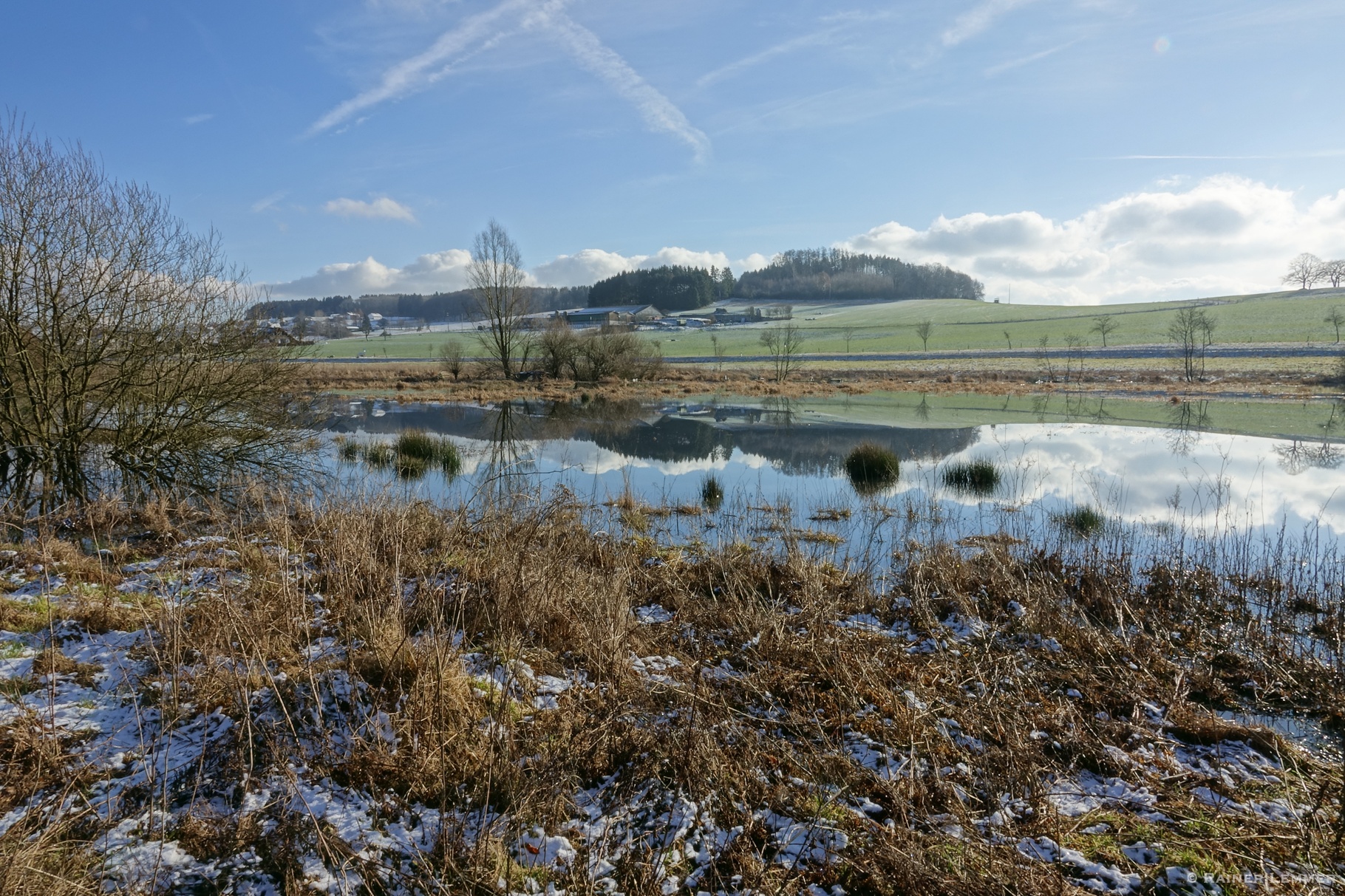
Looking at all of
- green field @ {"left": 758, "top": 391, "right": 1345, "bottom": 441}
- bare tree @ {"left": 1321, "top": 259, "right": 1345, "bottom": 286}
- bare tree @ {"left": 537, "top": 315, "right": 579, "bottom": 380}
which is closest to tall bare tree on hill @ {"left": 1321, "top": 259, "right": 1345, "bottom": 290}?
bare tree @ {"left": 1321, "top": 259, "right": 1345, "bottom": 286}

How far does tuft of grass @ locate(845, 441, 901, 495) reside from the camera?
575 inches

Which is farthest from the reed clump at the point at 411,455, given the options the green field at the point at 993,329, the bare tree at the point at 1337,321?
the bare tree at the point at 1337,321

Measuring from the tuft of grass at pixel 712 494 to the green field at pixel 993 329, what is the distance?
50.6m

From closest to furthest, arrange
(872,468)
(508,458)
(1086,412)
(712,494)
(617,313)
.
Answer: (712,494) < (872,468) < (508,458) < (1086,412) < (617,313)

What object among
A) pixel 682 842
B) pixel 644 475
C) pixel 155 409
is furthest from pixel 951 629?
pixel 155 409

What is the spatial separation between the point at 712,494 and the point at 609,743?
370 inches

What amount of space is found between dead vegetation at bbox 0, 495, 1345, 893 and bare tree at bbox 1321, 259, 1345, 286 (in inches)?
4061

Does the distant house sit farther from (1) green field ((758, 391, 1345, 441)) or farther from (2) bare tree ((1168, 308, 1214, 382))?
(2) bare tree ((1168, 308, 1214, 382))

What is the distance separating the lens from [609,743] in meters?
4.05

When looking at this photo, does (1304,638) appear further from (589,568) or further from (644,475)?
(644,475)

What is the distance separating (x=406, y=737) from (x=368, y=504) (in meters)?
4.93

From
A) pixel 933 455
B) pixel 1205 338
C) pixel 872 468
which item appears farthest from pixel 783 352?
pixel 872 468

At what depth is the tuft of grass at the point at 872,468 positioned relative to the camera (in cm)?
1462

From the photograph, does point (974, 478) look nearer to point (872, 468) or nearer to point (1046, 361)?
point (872, 468)
